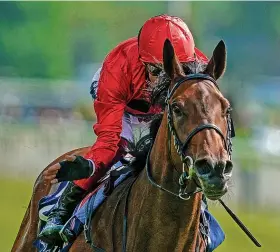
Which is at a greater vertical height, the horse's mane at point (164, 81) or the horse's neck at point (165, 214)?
the horse's mane at point (164, 81)

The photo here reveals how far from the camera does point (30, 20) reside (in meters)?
23.9

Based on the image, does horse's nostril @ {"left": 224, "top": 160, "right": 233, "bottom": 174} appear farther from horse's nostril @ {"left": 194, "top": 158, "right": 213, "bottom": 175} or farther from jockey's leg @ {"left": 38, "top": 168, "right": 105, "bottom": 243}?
jockey's leg @ {"left": 38, "top": 168, "right": 105, "bottom": 243}

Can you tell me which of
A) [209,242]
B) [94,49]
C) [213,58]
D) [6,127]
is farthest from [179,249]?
[94,49]

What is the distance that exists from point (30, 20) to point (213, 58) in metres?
19.3

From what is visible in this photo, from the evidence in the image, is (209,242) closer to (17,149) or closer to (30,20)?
(17,149)

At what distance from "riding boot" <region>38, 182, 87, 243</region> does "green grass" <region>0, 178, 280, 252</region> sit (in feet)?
13.4

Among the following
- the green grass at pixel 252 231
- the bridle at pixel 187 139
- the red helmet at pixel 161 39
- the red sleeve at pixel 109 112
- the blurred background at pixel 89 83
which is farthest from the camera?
the blurred background at pixel 89 83

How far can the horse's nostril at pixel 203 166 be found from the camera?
14.5 feet

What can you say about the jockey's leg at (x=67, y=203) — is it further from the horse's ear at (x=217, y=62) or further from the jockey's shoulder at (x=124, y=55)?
the horse's ear at (x=217, y=62)

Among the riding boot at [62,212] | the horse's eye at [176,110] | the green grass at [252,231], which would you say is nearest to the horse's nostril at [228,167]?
the horse's eye at [176,110]

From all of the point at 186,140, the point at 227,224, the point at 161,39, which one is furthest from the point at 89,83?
the point at 186,140

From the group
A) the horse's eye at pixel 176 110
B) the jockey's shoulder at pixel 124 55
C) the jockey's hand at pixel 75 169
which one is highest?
the horse's eye at pixel 176 110

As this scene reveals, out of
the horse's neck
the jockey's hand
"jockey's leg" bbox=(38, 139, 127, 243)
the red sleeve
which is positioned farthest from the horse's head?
"jockey's leg" bbox=(38, 139, 127, 243)

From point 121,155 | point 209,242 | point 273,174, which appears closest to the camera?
point 209,242
